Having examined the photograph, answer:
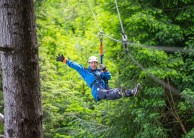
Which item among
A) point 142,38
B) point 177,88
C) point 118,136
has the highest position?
point 142,38

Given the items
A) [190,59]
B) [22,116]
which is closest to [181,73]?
[190,59]

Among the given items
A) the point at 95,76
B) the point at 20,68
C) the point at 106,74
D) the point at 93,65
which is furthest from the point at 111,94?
the point at 20,68

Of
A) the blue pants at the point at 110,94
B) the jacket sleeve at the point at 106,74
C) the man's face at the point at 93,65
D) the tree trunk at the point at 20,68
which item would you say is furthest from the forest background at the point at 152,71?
the tree trunk at the point at 20,68

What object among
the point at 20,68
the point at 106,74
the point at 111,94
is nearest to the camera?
the point at 20,68

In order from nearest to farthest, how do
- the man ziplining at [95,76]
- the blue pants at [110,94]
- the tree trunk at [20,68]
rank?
the tree trunk at [20,68] < the blue pants at [110,94] < the man ziplining at [95,76]

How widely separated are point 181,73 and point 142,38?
130cm

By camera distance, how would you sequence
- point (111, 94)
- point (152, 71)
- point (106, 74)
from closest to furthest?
point (111, 94) < point (106, 74) < point (152, 71)

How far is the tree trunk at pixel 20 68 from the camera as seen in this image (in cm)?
211

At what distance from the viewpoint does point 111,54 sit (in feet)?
30.3

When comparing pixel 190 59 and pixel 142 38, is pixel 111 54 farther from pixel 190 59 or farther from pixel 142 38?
pixel 190 59

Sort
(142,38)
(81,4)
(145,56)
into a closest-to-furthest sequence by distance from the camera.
Result: (145,56) → (142,38) → (81,4)

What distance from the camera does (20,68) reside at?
212 centimetres

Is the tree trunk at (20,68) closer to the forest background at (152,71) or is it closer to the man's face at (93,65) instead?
the forest background at (152,71)

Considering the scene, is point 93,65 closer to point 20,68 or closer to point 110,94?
point 110,94
